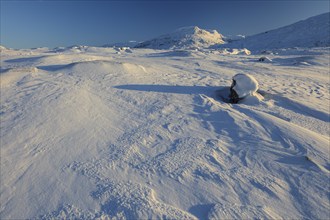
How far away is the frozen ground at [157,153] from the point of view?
2.81 m

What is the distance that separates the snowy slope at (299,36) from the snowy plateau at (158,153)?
4401 cm

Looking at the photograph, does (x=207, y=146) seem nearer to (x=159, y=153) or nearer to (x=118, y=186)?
(x=159, y=153)

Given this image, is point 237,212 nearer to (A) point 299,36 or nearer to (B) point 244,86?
(B) point 244,86

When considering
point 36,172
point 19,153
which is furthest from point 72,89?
point 36,172

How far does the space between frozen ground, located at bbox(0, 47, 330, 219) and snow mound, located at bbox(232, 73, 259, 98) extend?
0.83ft

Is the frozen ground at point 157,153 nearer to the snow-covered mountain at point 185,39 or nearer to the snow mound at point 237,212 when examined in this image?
the snow mound at point 237,212

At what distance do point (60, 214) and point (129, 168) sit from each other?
99 centimetres

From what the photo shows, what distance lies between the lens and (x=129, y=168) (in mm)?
3365

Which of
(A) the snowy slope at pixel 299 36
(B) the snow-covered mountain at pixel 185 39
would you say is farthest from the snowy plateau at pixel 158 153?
(B) the snow-covered mountain at pixel 185 39

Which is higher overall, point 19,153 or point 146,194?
point 19,153

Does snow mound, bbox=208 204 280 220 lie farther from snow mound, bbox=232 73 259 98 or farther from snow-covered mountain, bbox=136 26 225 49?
snow-covered mountain, bbox=136 26 225 49

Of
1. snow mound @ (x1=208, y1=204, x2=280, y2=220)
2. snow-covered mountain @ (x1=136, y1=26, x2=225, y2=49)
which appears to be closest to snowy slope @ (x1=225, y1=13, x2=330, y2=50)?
snow-covered mountain @ (x1=136, y1=26, x2=225, y2=49)

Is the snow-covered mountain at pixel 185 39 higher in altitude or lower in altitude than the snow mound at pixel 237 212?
higher

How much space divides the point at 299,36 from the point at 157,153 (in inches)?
2089
